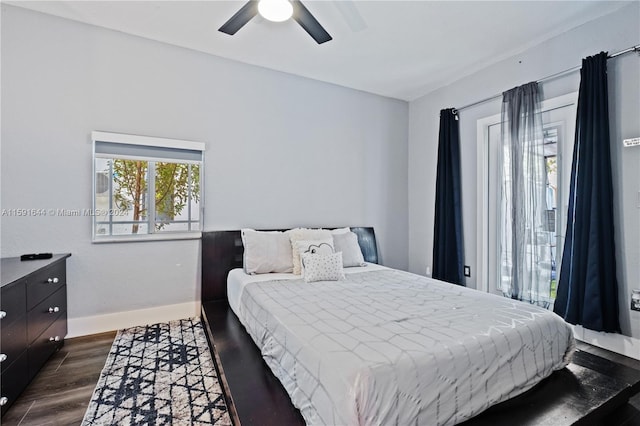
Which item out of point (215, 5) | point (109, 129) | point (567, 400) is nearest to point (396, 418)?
point (567, 400)

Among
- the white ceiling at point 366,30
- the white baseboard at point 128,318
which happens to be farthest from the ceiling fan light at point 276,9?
the white baseboard at point 128,318

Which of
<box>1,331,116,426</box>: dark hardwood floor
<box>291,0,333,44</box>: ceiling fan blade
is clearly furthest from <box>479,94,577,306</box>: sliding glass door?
<box>1,331,116,426</box>: dark hardwood floor

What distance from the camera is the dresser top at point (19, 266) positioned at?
183 cm

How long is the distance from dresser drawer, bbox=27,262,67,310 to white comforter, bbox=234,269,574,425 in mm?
1403

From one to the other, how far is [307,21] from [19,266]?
8.64 feet

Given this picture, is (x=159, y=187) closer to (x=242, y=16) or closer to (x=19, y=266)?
(x=19, y=266)

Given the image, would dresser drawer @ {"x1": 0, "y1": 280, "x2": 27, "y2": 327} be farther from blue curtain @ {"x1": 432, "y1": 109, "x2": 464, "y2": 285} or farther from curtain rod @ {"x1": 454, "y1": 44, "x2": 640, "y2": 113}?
curtain rod @ {"x1": 454, "y1": 44, "x2": 640, "y2": 113}

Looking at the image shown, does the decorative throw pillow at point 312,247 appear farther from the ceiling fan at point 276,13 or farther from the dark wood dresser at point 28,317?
the dark wood dresser at point 28,317

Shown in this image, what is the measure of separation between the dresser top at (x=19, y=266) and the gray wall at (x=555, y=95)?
395 centimetres

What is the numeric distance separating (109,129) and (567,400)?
3.79 metres

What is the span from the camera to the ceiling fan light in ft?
6.64

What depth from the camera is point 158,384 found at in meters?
2.02

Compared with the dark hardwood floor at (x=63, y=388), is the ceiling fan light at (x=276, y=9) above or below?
above

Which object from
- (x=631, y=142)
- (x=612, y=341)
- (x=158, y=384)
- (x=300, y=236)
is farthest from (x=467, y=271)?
(x=158, y=384)
